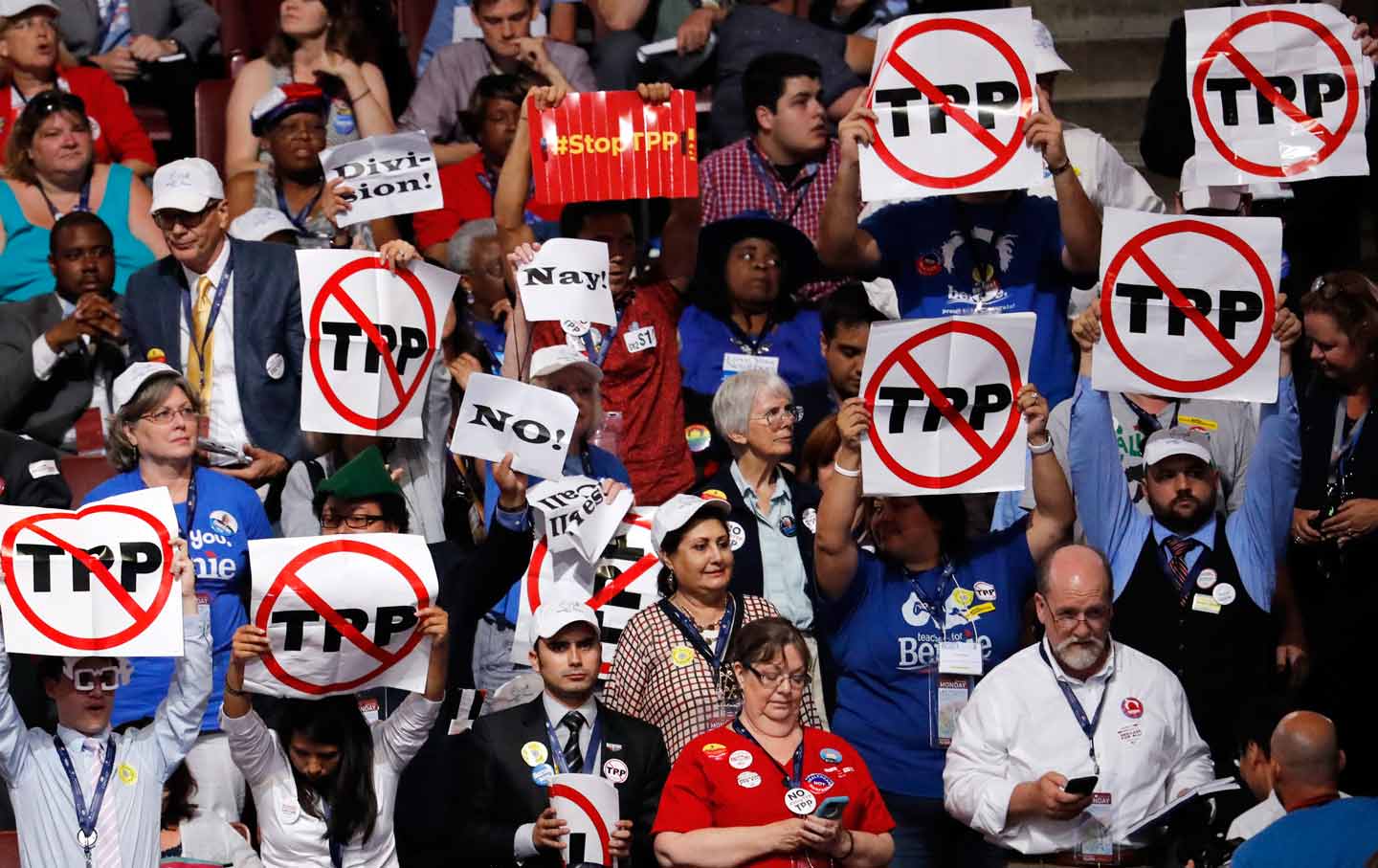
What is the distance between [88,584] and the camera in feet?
21.9

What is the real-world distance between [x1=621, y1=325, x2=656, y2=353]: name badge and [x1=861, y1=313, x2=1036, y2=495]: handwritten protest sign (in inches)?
69.7

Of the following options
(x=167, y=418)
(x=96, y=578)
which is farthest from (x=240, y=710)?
(x=167, y=418)

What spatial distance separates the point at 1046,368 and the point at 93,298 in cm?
Result: 373

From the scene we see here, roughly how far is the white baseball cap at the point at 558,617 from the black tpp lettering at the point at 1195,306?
2.07 m

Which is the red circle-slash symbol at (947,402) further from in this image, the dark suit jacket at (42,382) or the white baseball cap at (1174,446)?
the dark suit jacket at (42,382)

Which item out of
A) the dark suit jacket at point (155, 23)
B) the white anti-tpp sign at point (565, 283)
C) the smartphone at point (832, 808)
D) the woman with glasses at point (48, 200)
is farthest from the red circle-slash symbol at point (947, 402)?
the dark suit jacket at point (155, 23)

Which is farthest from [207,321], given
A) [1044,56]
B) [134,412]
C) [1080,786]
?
[1080,786]

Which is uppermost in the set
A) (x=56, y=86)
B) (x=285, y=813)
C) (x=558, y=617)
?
(x=56, y=86)

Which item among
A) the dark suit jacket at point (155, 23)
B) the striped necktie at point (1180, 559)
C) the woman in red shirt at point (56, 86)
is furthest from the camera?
the dark suit jacket at point (155, 23)

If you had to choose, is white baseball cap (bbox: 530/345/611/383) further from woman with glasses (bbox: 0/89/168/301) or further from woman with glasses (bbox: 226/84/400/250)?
woman with glasses (bbox: 0/89/168/301)

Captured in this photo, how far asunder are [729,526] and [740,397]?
1.82ft

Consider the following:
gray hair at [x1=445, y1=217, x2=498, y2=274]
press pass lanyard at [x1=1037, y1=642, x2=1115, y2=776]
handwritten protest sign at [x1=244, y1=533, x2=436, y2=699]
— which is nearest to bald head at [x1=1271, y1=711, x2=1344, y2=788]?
press pass lanyard at [x1=1037, y1=642, x2=1115, y2=776]

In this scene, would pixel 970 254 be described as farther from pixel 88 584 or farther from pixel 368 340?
pixel 88 584

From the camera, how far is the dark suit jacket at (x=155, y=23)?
37.3 feet
